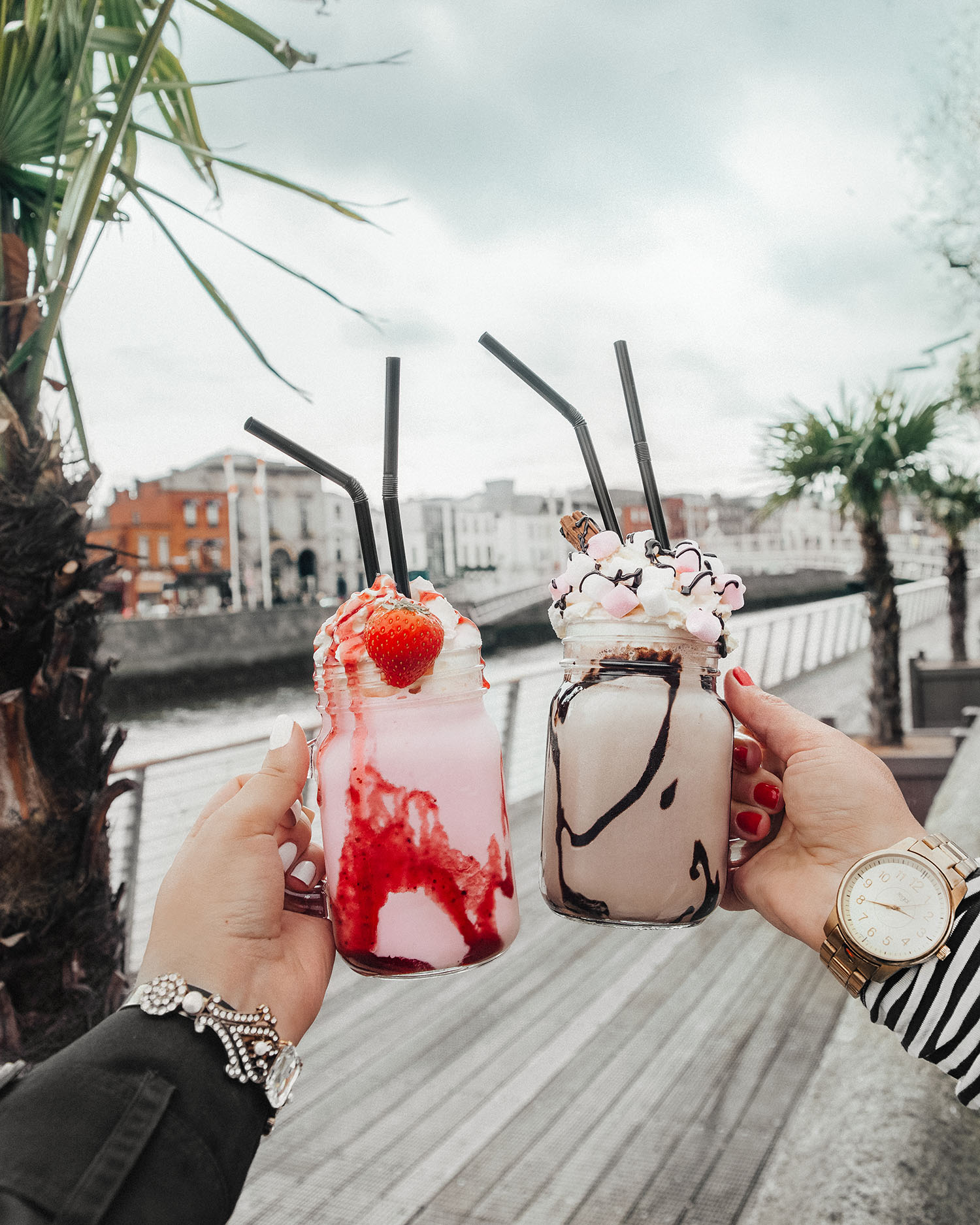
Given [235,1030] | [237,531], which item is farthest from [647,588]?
[237,531]

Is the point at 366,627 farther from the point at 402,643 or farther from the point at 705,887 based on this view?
the point at 705,887

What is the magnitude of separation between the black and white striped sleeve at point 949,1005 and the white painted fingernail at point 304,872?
56 centimetres

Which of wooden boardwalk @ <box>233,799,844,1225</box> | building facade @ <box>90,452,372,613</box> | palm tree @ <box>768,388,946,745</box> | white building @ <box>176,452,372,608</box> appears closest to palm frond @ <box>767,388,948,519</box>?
palm tree @ <box>768,388,946,745</box>

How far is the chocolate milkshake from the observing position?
89 centimetres

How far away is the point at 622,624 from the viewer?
91 cm

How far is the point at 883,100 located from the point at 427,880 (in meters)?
5.20

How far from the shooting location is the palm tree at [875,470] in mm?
4586

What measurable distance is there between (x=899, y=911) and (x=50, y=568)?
1.12 metres

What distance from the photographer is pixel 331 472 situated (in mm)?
934

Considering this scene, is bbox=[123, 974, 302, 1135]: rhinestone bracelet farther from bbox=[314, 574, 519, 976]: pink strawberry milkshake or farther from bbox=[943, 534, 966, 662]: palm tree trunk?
bbox=[943, 534, 966, 662]: palm tree trunk

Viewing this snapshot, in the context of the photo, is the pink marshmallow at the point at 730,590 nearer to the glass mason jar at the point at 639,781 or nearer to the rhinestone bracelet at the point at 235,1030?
the glass mason jar at the point at 639,781

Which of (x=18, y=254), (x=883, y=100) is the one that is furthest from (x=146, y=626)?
(x=18, y=254)

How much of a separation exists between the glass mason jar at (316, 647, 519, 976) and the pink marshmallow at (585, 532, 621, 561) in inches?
7.0

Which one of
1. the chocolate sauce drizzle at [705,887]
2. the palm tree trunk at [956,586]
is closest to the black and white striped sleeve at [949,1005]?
the chocolate sauce drizzle at [705,887]
